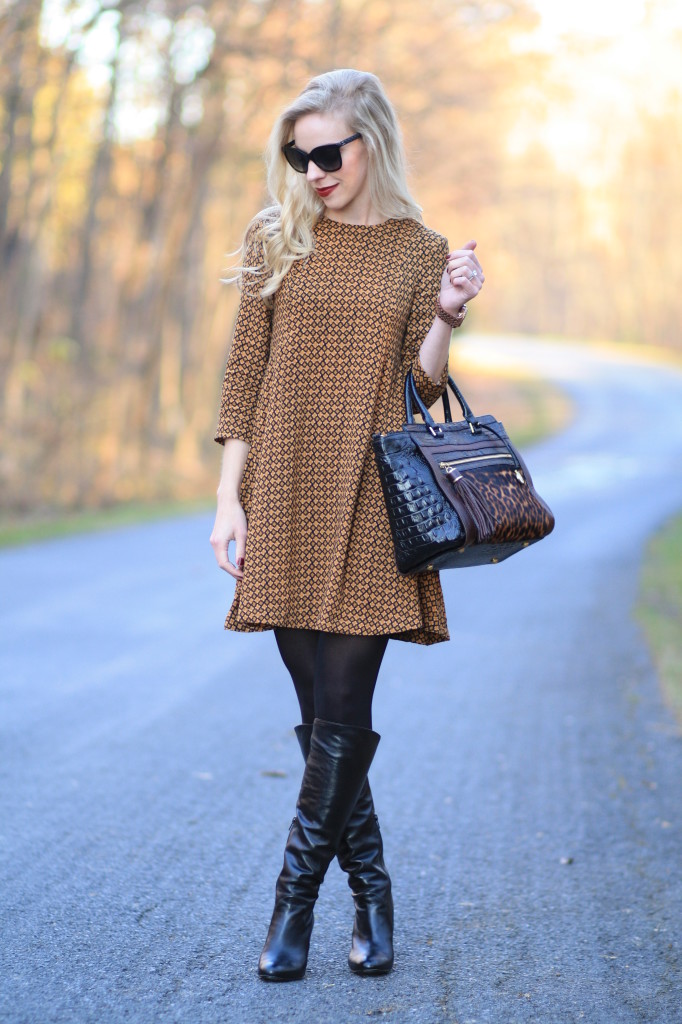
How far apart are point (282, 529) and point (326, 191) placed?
0.81m

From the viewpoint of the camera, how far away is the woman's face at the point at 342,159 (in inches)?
117

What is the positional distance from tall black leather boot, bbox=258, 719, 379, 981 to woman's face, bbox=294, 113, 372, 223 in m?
1.24

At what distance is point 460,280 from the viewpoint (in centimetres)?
286

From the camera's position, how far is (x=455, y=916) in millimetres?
3428

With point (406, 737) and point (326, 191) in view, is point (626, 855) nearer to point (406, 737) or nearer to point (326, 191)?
point (406, 737)

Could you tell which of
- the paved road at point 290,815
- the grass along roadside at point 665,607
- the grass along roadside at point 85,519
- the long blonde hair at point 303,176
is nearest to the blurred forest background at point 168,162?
the grass along roadside at point 85,519

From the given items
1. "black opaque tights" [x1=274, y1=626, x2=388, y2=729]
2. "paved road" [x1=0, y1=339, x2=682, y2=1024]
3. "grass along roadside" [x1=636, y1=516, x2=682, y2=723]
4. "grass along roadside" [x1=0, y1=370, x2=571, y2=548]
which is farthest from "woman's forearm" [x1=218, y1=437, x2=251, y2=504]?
"grass along roadside" [x1=0, y1=370, x2=571, y2=548]

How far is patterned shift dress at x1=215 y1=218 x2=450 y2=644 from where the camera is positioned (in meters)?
2.96

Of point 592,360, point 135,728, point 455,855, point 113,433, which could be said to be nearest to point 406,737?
point 135,728

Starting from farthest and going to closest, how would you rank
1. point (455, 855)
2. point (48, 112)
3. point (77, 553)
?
point (48, 112) < point (77, 553) < point (455, 855)

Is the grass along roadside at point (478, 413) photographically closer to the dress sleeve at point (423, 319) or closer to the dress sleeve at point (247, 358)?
Answer: the dress sleeve at point (247, 358)

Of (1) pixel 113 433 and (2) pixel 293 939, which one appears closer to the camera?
(2) pixel 293 939

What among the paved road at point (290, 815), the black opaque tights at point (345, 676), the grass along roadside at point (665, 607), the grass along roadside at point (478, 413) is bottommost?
the grass along roadside at point (478, 413)

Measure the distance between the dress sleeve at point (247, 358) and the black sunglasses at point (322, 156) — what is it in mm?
209
